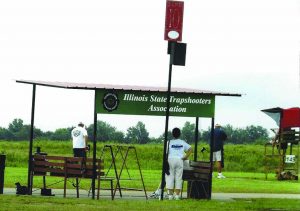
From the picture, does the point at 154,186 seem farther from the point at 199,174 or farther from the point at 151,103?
the point at 151,103

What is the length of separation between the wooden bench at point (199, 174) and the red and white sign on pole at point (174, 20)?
3618 millimetres

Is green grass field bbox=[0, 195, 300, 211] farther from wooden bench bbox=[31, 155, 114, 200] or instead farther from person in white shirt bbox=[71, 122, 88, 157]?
person in white shirt bbox=[71, 122, 88, 157]

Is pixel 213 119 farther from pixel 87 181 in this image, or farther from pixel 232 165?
pixel 232 165

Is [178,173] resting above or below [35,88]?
below

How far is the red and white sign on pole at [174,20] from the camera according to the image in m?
26.4

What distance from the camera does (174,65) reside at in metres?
26.8

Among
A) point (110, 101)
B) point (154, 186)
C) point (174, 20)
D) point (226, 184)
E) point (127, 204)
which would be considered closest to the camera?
point (127, 204)

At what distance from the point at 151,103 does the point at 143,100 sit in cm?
27

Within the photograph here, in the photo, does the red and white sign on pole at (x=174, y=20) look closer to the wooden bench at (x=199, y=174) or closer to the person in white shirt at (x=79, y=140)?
the wooden bench at (x=199, y=174)

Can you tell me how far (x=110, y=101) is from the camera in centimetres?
2709

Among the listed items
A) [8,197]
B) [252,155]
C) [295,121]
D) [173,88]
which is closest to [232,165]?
[252,155]

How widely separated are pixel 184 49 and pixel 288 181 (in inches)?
628

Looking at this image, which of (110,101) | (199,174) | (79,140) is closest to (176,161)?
(199,174)

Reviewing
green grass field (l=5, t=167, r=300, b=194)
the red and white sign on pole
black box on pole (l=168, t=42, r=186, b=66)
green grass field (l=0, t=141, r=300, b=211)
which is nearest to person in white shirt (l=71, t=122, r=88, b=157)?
green grass field (l=5, t=167, r=300, b=194)
